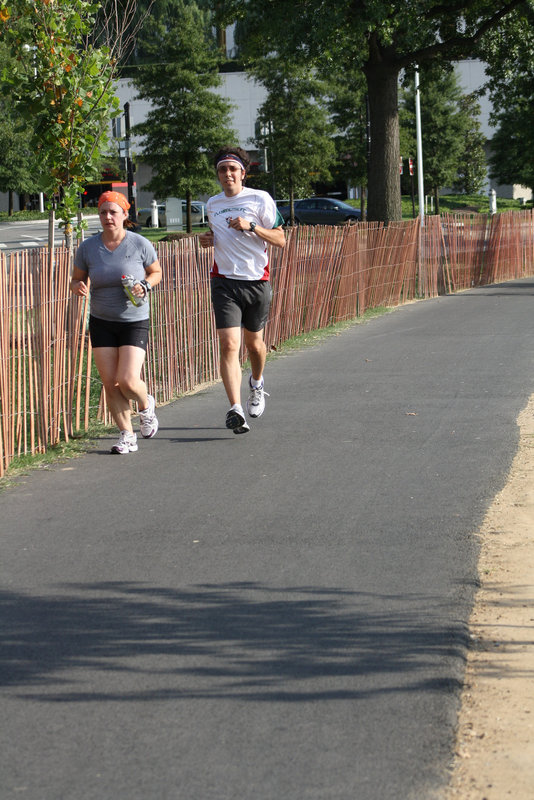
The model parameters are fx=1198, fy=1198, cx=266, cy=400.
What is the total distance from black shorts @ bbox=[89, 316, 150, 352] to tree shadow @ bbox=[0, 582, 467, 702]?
307 cm

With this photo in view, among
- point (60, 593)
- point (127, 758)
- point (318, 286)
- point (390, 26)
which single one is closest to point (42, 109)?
point (318, 286)

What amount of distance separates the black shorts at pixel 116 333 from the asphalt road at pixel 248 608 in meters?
0.74

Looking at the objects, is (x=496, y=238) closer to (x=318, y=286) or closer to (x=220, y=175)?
(x=318, y=286)

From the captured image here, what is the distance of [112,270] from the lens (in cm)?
778

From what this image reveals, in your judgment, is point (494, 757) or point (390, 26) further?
point (390, 26)

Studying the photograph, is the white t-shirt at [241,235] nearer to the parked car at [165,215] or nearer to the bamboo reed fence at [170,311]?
the bamboo reed fence at [170,311]

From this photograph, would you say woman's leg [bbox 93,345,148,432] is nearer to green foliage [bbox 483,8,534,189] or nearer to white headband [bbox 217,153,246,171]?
white headband [bbox 217,153,246,171]

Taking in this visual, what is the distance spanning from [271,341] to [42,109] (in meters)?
4.05

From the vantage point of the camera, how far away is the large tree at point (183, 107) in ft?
148

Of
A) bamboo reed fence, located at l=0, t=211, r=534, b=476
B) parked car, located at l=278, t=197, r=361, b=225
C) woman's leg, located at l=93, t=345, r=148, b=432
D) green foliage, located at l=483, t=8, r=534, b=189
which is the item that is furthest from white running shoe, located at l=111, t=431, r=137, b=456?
parked car, located at l=278, t=197, r=361, b=225

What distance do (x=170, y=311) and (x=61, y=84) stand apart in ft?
9.01

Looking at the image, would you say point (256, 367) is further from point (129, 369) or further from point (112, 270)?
point (112, 270)

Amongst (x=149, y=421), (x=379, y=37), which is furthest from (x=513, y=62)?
(x=149, y=421)

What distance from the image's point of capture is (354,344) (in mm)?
14430
